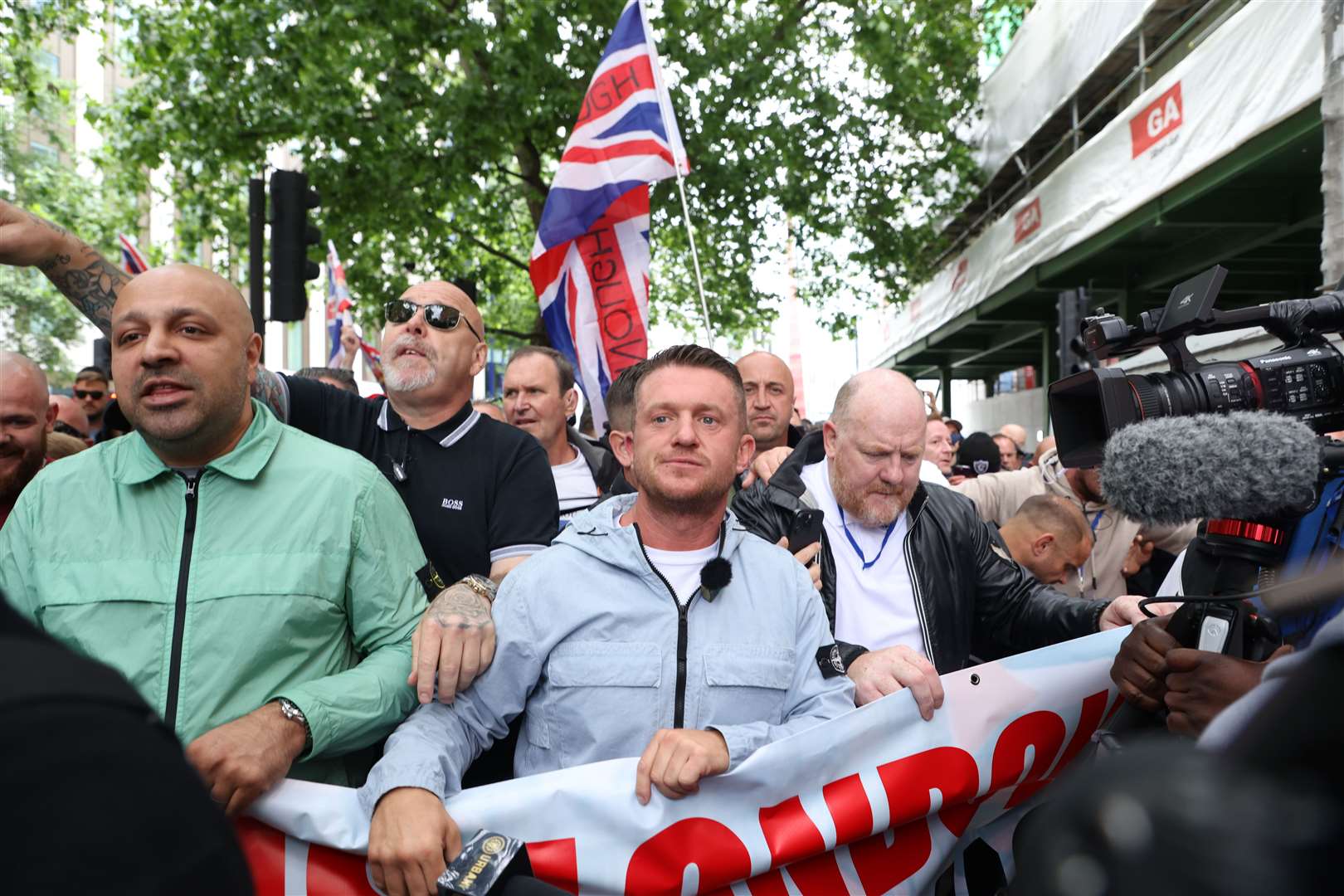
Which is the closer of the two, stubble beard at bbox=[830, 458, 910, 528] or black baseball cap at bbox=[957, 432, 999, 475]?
stubble beard at bbox=[830, 458, 910, 528]

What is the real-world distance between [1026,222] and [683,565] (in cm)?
1458

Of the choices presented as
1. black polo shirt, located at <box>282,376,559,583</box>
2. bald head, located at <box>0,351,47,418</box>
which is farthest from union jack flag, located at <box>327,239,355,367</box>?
black polo shirt, located at <box>282,376,559,583</box>

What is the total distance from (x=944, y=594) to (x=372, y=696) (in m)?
1.97

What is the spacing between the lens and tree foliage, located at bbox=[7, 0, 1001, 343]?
12.4m

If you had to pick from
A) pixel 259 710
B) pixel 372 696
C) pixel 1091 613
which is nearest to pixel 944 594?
pixel 1091 613

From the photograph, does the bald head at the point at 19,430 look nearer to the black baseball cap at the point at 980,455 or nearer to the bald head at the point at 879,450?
the bald head at the point at 879,450

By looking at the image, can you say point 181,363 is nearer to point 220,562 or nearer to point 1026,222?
point 220,562

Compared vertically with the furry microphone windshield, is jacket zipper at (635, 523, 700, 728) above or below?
below

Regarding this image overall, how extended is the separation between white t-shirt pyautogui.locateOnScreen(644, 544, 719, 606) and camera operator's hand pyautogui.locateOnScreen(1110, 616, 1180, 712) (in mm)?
950

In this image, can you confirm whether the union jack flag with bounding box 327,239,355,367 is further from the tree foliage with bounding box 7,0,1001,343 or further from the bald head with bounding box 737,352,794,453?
the bald head with bounding box 737,352,794,453

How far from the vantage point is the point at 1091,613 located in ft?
10.7

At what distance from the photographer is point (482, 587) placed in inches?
101

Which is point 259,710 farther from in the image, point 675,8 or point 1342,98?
point 675,8

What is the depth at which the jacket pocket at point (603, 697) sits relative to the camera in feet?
7.75
